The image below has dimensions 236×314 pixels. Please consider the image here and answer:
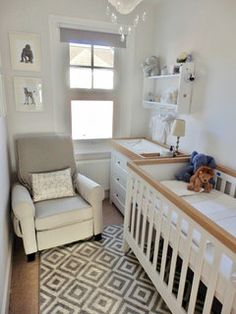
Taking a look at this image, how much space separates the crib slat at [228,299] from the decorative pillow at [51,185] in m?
1.64

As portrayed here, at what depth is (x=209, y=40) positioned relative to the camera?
2.03 m

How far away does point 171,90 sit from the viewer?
2590mm

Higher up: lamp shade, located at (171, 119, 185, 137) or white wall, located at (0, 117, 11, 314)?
lamp shade, located at (171, 119, 185, 137)

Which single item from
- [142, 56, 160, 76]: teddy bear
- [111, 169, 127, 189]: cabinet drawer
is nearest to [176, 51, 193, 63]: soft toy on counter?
[142, 56, 160, 76]: teddy bear

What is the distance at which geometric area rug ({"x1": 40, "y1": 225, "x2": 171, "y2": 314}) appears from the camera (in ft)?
5.20

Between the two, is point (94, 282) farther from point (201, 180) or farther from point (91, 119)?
point (91, 119)

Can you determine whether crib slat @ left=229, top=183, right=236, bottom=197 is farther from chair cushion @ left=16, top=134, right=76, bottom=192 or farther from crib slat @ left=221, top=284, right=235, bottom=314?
chair cushion @ left=16, top=134, right=76, bottom=192

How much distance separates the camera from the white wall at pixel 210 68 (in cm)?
186

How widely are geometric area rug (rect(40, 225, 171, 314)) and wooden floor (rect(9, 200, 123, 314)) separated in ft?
0.16

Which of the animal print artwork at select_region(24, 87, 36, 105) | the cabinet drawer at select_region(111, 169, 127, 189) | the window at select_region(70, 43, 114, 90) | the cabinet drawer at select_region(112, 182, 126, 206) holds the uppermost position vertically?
the window at select_region(70, 43, 114, 90)

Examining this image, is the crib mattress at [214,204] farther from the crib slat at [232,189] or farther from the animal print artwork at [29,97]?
the animal print artwork at [29,97]

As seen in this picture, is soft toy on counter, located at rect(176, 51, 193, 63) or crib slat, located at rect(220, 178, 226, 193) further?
soft toy on counter, located at rect(176, 51, 193, 63)

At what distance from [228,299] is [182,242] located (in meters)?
0.38

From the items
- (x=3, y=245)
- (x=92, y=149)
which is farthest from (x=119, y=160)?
(x=3, y=245)
